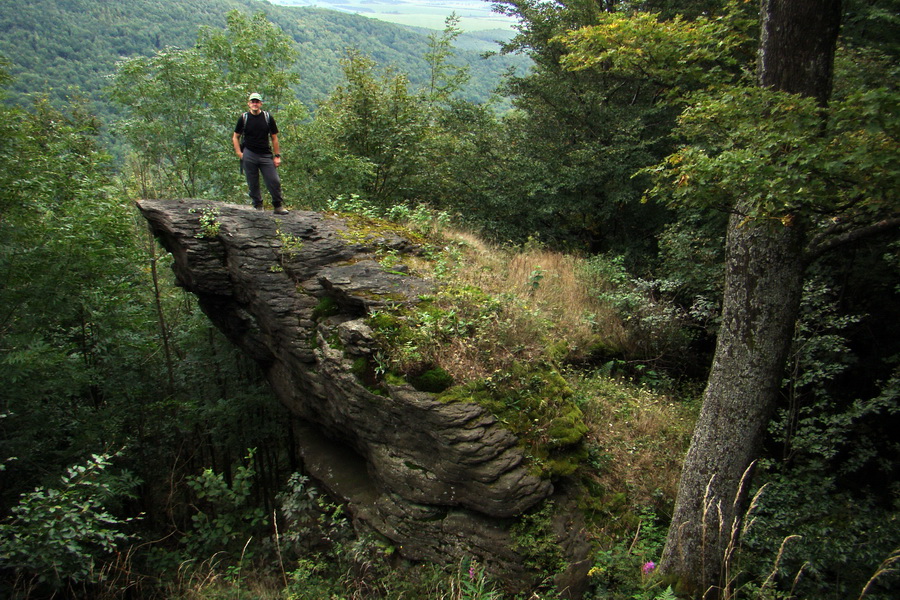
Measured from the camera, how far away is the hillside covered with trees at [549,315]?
3633 millimetres

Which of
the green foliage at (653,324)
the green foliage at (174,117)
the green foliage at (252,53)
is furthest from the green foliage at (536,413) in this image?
the green foliage at (252,53)

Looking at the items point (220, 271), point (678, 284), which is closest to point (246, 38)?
point (220, 271)

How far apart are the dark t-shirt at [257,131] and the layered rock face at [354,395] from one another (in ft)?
3.78

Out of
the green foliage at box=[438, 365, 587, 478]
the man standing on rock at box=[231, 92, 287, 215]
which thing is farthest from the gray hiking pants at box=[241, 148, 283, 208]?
the green foliage at box=[438, 365, 587, 478]

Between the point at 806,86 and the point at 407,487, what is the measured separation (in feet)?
17.0

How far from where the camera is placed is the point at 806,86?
3.46m

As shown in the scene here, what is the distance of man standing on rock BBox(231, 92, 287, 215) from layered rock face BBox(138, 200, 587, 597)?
0.67 meters

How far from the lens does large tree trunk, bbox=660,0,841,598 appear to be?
343cm

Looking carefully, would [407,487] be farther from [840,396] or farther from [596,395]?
[840,396]

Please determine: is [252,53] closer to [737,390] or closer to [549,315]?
[549,315]

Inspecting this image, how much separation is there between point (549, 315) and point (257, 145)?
5636 millimetres

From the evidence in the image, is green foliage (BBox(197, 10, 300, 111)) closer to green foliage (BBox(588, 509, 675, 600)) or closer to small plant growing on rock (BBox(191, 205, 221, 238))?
small plant growing on rock (BBox(191, 205, 221, 238))

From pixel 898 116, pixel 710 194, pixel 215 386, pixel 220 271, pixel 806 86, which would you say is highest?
pixel 806 86

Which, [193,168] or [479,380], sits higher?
[193,168]
